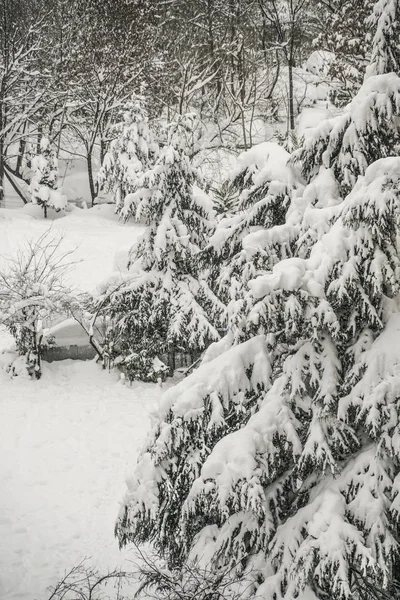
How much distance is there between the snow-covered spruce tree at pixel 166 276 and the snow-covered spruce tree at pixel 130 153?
1016 centimetres

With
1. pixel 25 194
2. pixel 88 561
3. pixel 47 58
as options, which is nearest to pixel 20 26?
pixel 47 58

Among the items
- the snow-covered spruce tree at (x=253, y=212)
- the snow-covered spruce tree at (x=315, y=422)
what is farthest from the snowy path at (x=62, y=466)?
the snow-covered spruce tree at (x=253, y=212)

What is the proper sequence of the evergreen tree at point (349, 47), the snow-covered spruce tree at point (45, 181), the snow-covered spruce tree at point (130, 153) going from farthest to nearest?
1. the snow-covered spruce tree at point (45, 181)
2. the snow-covered spruce tree at point (130, 153)
3. the evergreen tree at point (349, 47)

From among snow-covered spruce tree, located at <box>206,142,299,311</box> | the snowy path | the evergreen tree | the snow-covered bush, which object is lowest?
the snowy path

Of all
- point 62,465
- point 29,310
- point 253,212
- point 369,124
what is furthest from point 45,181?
point 369,124

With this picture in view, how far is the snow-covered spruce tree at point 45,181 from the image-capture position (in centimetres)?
2520

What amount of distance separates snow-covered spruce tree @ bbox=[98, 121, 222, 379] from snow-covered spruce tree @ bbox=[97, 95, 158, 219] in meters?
10.2

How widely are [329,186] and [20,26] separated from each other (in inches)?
1074

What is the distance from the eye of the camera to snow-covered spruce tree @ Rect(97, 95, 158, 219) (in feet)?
79.0

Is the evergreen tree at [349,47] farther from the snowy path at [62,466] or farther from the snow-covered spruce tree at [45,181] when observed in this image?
the snow-covered spruce tree at [45,181]

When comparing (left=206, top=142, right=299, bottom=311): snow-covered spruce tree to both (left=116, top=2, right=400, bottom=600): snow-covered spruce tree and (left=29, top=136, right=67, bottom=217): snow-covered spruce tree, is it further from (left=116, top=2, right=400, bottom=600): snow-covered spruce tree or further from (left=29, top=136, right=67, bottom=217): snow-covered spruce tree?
(left=29, top=136, right=67, bottom=217): snow-covered spruce tree

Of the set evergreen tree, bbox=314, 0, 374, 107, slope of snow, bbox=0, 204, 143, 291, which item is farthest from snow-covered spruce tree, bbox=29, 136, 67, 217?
evergreen tree, bbox=314, 0, 374, 107

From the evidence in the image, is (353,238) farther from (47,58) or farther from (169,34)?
(169,34)

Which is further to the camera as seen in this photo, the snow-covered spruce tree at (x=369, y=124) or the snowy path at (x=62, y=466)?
the snowy path at (x=62, y=466)
